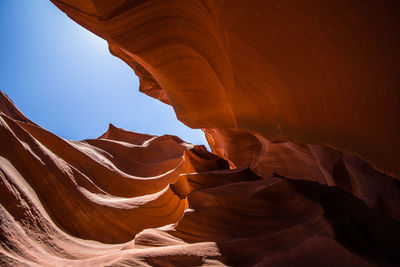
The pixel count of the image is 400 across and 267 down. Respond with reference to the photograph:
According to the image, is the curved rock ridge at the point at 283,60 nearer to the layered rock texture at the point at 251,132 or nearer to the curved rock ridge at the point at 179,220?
the layered rock texture at the point at 251,132

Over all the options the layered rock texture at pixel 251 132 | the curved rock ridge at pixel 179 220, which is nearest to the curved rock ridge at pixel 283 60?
the layered rock texture at pixel 251 132

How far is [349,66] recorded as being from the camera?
207 cm

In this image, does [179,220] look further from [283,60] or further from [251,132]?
[283,60]

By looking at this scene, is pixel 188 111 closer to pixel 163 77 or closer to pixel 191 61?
pixel 163 77

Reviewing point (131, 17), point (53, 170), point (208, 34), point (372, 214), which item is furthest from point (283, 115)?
point (53, 170)

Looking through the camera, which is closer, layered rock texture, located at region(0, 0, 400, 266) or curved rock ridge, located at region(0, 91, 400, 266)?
layered rock texture, located at region(0, 0, 400, 266)

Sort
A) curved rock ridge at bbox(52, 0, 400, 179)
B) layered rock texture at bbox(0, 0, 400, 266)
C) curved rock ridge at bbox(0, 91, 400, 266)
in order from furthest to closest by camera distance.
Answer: curved rock ridge at bbox(0, 91, 400, 266)
layered rock texture at bbox(0, 0, 400, 266)
curved rock ridge at bbox(52, 0, 400, 179)

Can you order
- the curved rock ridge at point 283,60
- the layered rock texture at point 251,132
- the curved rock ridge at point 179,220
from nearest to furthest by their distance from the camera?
1. the curved rock ridge at point 283,60
2. the layered rock texture at point 251,132
3. the curved rock ridge at point 179,220

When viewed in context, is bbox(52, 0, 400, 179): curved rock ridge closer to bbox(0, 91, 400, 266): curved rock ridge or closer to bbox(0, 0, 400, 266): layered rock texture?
bbox(0, 0, 400, 266): layered rock texture

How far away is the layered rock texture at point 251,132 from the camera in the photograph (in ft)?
6.70

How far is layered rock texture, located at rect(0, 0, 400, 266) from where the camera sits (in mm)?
2043

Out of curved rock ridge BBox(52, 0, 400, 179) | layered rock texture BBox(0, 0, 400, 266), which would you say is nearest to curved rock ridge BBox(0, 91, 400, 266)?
layered rock texture BBox(0, 0, 400, 266)

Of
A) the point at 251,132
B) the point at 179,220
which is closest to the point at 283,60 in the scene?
the point at 251,132

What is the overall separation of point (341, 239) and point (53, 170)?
5160mm
